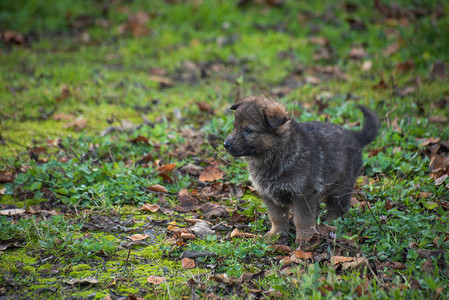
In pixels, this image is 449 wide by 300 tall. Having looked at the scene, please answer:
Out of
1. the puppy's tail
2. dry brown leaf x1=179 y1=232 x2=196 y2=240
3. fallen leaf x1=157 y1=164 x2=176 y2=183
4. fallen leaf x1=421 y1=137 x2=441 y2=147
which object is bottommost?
fallen leaf x1=157 y1=164 x2=176 y2=183

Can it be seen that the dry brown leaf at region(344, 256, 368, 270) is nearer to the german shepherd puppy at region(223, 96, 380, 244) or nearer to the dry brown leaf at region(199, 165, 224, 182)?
the german shepherd puppy at region(223, 96, 380, 244)

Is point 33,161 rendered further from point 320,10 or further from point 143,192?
point 320,10

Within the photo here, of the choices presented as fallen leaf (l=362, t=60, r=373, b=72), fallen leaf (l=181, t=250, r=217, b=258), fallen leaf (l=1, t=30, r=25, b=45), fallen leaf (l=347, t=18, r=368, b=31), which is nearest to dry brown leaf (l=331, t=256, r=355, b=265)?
fallen leaf (l=181, t=250, r=217, b=258)

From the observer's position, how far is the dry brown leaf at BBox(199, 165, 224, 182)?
545cm

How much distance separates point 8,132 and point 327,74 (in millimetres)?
5608

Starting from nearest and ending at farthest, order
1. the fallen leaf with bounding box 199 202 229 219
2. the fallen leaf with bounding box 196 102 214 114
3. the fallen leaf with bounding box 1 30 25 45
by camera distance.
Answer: the fallen leaf with bounding box 199 202 229 219 < the fallen leaf with bounding box 196 102 214 114 < the fallen leaf with bounding box 1 30 25 45

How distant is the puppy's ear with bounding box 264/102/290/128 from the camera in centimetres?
413

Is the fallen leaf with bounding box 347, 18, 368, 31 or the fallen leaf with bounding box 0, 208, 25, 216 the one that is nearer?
the fallen leaf with bounding box 0, 208, 25, 216

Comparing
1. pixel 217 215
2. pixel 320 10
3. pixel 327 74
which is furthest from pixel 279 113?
pixel 320 10

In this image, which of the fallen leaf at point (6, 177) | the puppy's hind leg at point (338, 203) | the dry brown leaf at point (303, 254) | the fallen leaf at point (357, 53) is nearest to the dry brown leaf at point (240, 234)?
the dry brown leaf at point (303, 254)

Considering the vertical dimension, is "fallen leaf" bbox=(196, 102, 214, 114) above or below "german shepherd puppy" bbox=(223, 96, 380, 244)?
below

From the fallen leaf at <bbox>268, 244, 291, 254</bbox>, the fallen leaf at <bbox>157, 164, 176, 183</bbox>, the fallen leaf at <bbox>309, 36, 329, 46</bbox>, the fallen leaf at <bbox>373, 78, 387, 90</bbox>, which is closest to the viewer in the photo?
the fallen leaf at <bbox>268, 244, 291, 254</bbox>

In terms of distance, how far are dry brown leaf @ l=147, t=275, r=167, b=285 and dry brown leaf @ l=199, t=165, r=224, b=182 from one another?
1.89 metres

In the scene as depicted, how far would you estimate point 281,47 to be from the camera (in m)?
9.72
